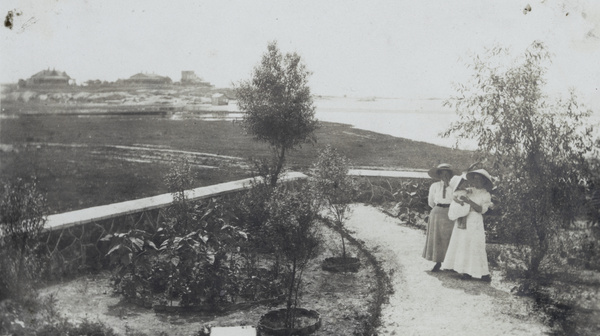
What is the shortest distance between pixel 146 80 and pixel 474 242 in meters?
4.74

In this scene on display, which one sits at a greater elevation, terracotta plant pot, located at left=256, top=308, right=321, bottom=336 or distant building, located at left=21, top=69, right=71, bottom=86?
distant building, located at left=21, top=69, right=71, bottom=86

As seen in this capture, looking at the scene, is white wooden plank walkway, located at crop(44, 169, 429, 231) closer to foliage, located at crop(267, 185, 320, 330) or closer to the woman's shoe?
the woman's shoe

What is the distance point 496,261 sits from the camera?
20.9ft

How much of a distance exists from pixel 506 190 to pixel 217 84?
4.00 metres

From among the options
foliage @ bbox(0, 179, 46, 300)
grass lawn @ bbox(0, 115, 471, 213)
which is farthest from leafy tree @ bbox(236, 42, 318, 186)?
foliage @ bbox(0, 179, 46, 300)

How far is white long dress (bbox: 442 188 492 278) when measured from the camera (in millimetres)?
5812

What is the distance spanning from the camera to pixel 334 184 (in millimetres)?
6605

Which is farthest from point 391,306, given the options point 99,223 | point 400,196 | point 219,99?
point 99,223

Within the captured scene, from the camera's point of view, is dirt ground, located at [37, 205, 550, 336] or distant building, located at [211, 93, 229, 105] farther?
distant building, located at [211, 93, 229, 105]

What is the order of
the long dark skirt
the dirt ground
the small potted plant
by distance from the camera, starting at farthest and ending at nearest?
1. the small potted plant
2. the long dark skirt
3. the dirt ground

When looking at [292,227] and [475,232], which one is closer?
[292,227]

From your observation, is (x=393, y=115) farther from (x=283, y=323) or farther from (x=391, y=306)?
(x=283, y=323)

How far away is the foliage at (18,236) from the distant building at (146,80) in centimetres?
184

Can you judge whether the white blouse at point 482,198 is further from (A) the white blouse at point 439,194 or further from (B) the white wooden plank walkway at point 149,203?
(B) the white wooden plank walkway at point 149,203
